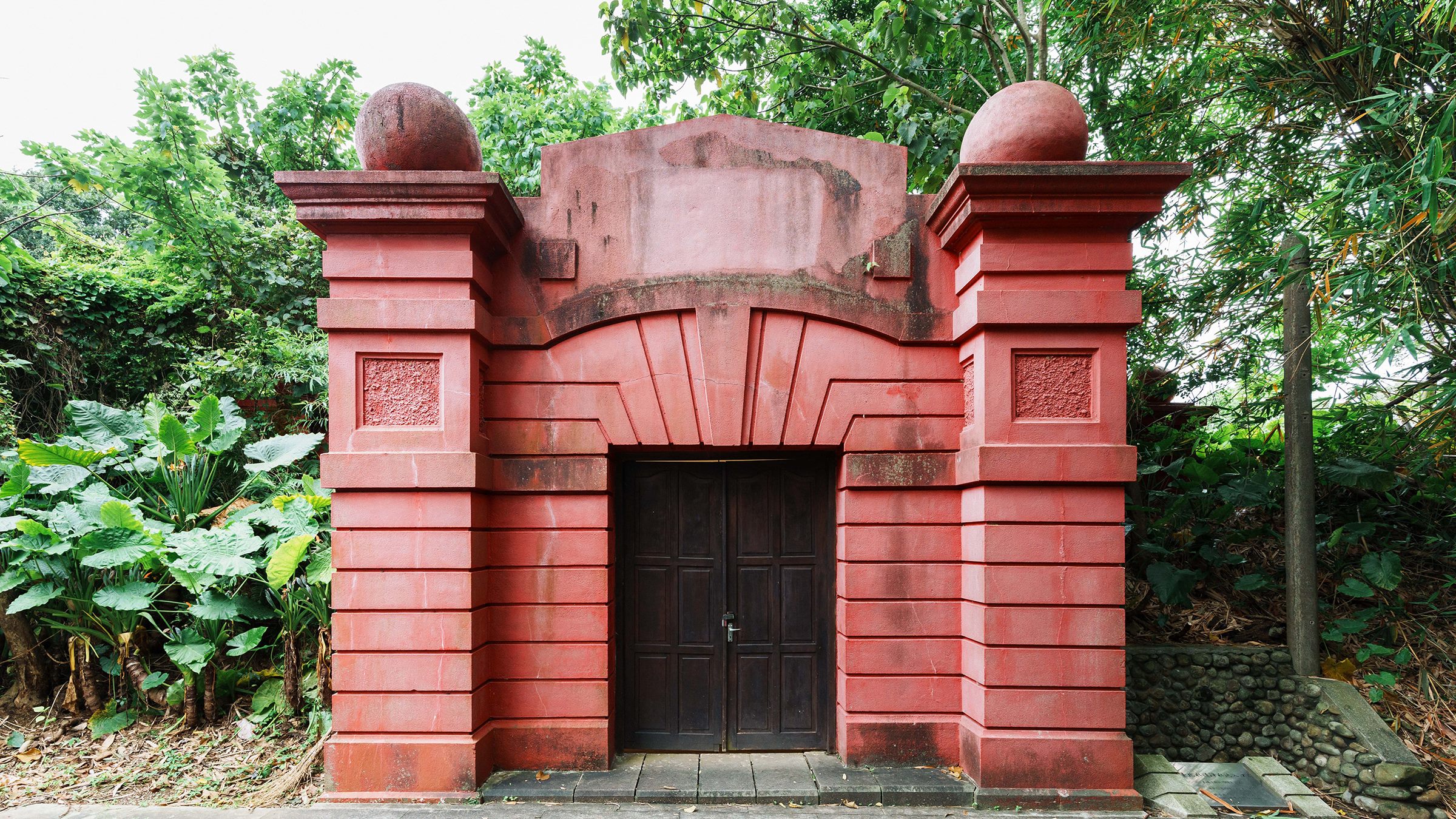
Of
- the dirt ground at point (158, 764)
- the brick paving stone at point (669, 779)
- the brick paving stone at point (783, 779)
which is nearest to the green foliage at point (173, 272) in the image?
the dirt ground at point (158, 764)

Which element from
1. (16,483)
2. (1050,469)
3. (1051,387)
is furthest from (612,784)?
(16,483)

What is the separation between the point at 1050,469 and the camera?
5.70 meters

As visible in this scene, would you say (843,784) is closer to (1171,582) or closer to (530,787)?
(530,787)

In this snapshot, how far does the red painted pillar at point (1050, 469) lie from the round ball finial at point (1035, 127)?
316 millimetres

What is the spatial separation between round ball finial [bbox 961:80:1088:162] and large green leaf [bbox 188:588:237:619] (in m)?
7.38

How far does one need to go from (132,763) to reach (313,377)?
3.94 m

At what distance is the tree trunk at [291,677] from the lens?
6.57 m

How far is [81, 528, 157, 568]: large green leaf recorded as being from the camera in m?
6.17

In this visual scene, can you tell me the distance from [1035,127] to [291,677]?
7759 millimetres

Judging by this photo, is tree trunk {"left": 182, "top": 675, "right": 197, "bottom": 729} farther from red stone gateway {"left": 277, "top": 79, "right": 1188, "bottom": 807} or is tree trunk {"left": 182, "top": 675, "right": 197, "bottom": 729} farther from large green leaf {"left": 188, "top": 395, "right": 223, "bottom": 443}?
large green leaf {"left": 188, "top": 395, "right": 223, "bottom": 443}

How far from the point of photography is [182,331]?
925 centimetres

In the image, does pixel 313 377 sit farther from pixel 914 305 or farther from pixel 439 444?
pixel 914 305

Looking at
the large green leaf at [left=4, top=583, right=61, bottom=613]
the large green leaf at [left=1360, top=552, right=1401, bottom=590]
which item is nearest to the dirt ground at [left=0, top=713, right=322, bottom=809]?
the large green leaf at [left=4, top=583, right=61, bottom=613]

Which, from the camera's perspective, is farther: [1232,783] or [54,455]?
[54,455]
